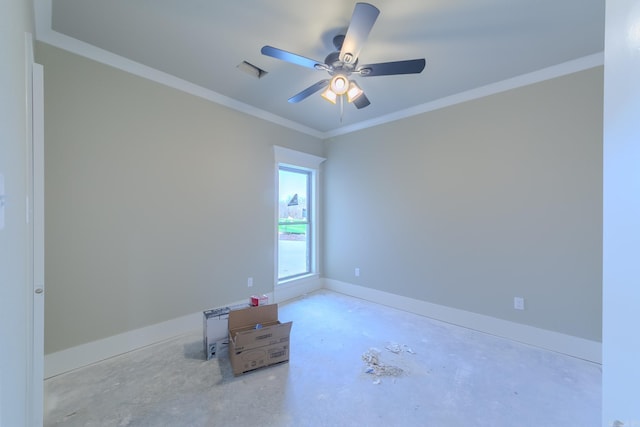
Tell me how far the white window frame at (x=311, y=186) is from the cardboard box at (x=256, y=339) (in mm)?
1290

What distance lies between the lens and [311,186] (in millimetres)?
4367

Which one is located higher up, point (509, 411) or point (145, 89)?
point (145, 89)

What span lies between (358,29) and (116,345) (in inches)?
124

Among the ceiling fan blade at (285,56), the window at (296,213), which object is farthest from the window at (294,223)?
the ceiling fan blade at (285,56)

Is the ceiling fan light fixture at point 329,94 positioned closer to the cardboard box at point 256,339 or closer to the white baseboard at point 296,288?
the cardboard box at point 256,339

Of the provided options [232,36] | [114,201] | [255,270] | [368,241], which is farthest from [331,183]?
[114,201]

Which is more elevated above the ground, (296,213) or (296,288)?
(296,213)

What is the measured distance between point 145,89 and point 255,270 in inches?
91.0

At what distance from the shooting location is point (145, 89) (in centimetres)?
251

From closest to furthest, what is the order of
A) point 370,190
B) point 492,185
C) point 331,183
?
1. point 492,185
2. point 370,190
3. point 331,183

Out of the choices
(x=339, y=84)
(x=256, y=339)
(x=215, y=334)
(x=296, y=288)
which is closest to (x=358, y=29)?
(x=339, y=84)

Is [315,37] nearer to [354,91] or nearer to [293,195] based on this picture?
[354,91]

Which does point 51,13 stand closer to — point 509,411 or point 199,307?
point 199,307

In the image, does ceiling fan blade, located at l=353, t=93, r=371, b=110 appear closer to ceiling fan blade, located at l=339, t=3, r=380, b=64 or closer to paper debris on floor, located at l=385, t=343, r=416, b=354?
ceiling fan blade, located at l=339, t=3, r=380, b=64
